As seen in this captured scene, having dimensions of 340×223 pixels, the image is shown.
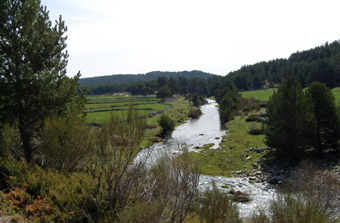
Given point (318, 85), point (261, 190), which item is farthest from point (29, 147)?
point (318, 85)

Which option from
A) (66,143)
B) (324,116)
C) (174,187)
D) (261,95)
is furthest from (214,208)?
(261,95)

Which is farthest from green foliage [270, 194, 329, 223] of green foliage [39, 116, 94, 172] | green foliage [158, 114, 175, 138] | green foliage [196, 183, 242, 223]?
green foliage [158, 114, 175, 138]

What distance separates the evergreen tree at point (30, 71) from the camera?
1625cm

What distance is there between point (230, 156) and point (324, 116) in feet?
37.6

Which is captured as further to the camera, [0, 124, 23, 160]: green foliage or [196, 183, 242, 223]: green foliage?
[0, 124, 23, 160]: green foliage

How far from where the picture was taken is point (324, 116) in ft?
89.7

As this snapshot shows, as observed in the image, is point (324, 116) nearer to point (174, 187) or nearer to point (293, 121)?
point (293, 121)

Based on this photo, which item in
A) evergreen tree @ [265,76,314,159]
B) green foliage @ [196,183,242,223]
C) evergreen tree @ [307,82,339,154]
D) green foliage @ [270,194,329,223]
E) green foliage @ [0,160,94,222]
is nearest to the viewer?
green foliage @ [270,194,329,223]

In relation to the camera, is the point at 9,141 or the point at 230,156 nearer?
the point at 9,141

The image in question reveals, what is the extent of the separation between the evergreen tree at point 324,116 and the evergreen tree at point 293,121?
1663mm

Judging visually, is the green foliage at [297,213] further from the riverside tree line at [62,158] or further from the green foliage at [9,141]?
the green foliage at [9,141]

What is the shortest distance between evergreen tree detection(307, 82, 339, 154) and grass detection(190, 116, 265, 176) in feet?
23.4

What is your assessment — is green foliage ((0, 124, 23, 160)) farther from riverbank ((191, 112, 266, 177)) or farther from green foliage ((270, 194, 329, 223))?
riverbank ((191, 112, 266, 177))

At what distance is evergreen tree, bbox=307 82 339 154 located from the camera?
88.3ft
